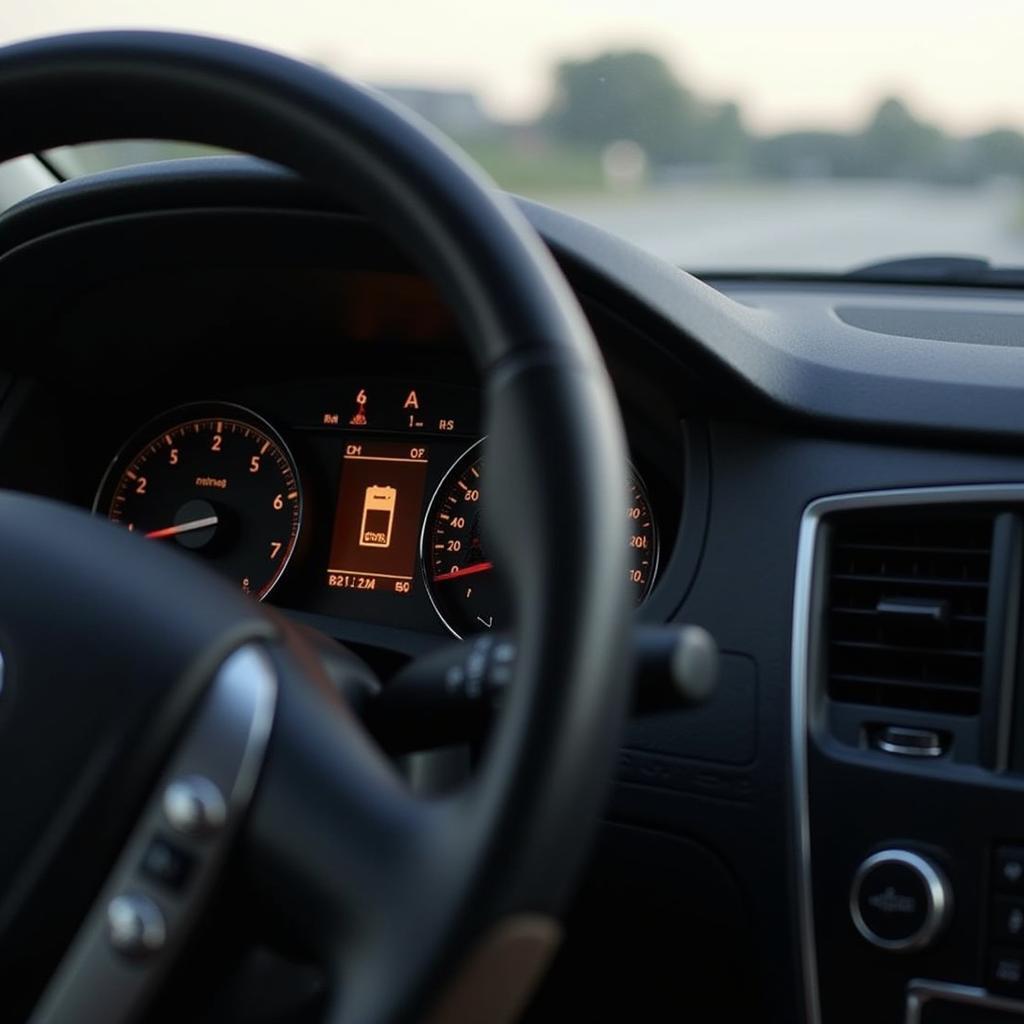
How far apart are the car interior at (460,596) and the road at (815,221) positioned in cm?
15

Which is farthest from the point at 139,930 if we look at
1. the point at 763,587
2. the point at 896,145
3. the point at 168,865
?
the point at 896,145

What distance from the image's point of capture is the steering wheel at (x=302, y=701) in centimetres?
97

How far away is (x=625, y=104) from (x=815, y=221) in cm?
84

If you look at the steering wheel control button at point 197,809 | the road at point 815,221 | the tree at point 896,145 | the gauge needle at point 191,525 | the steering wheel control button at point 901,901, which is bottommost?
the steering wheel control button at point 901,901

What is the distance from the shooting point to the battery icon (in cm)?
219

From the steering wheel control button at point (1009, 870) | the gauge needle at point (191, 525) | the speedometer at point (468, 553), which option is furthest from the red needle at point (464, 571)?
the steering wheel control button at point (1009, 870)

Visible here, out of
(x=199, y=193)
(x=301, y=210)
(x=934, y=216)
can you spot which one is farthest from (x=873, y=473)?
(x=934, y=216)

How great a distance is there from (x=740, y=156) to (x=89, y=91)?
2.07m

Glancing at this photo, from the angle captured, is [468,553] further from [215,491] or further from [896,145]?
[896,145]

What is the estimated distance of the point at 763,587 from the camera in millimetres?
1787

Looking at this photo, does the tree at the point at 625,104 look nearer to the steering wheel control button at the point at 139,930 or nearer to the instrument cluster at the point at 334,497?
the instrument cluster at the point at 334,497

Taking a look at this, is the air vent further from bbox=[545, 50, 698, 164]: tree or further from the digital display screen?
bbox=[545, 50, 698, 164]: tree

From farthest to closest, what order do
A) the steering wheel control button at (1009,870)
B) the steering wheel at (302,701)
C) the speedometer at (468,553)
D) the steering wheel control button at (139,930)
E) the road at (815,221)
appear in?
the road at (815,221), the speedometer at (468,553), the steering wheel control button at (1009,870), the steering wheel control button at (139,930), the steering wheel at (302,701)

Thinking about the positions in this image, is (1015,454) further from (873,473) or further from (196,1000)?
(196,1000)
